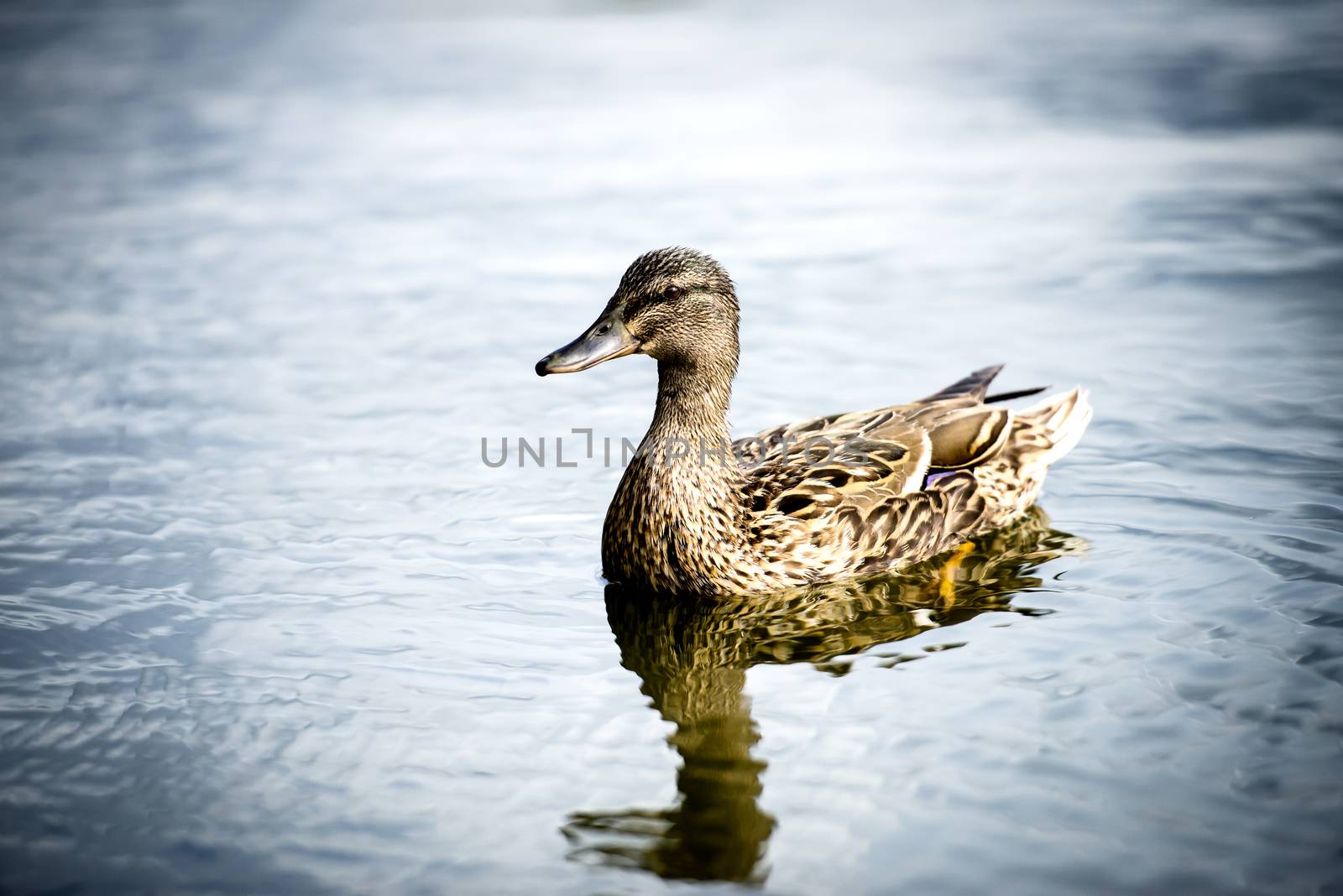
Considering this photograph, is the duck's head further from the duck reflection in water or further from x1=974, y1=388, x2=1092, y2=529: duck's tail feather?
x1=974, y1=388, x2=1092, y2=529: duck's tail feather

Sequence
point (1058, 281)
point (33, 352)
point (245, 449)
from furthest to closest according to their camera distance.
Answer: point (1058, 281), point (33, 352), point (245, 449)

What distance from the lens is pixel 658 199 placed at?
1264 cm

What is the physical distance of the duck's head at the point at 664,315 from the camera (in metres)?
6.65

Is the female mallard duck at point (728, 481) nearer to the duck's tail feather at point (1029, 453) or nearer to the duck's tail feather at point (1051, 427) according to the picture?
the duck's tail feather at point (1029, 453)

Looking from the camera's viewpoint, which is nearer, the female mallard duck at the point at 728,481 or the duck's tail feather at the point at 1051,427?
the female mallard duck at the point at 728,481

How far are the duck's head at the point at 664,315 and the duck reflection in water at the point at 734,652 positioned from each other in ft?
3.93

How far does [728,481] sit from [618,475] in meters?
1.54

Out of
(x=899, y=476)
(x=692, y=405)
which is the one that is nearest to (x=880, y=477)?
(x=899, y=476)

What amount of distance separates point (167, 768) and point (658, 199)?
8.23 metres

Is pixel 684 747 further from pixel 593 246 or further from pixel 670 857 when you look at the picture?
pixel 593 246

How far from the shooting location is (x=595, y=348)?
6.63m

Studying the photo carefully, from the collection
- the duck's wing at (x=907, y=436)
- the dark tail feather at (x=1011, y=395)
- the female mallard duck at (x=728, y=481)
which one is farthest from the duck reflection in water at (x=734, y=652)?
the dark tail feather at (x=1011, y=395)

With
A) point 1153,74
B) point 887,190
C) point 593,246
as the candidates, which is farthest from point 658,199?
point 1153,74

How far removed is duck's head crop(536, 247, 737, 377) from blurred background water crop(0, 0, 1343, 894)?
3.92ft
